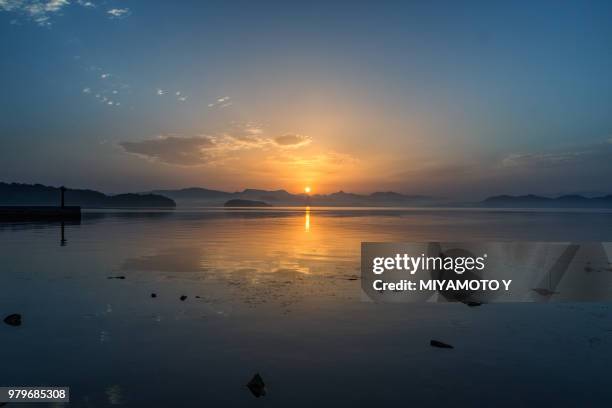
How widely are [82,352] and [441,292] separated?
15063 millimetres

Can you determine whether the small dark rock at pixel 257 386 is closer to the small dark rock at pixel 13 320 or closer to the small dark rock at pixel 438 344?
the small dark rock at pixel 438 344

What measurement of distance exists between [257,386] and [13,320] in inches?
411

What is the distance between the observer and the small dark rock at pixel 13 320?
45.3ft

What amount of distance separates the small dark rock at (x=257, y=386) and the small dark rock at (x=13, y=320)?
996cm

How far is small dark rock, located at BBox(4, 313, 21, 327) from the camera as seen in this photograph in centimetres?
1382

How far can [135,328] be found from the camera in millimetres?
13539

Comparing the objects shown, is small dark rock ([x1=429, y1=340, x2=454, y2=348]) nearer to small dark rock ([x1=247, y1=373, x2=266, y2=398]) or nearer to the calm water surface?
the calm water surface

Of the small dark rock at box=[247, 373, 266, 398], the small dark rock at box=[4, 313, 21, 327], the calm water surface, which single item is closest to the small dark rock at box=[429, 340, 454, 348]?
the calm water surface

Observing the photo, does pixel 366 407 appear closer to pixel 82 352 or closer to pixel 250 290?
pixel 82 352

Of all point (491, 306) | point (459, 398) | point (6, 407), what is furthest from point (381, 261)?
point (6, 407)

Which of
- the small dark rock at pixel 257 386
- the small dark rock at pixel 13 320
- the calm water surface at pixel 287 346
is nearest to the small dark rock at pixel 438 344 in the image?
the calm water surface at pixel 287 346

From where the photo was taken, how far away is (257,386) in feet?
30.0

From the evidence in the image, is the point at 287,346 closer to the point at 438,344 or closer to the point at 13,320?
the point at 438,344

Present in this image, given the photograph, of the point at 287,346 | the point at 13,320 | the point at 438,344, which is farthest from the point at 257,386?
the point at 13,320
